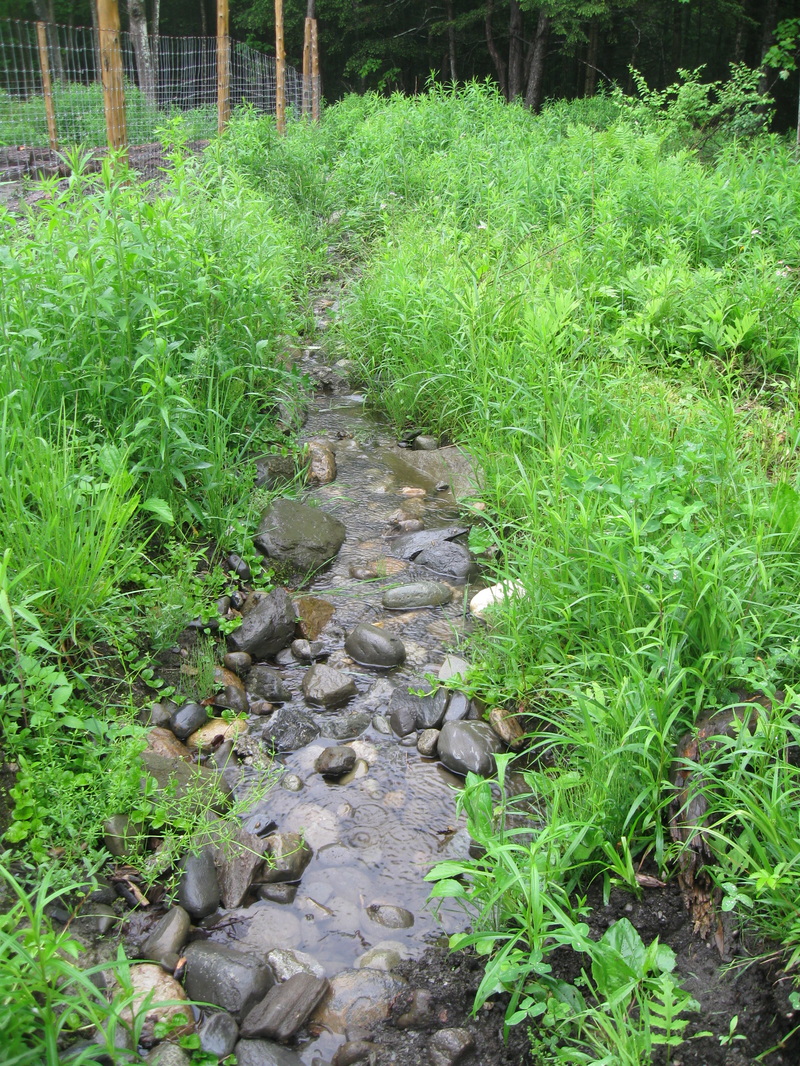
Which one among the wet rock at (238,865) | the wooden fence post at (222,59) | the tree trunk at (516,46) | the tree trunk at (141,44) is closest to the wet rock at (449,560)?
the wet rock at (238,865)

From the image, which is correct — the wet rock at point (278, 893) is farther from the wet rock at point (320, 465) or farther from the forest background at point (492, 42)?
the forest background at point (492, 42)

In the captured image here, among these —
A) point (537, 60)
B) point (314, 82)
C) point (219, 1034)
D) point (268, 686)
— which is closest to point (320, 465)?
point (268, 686)

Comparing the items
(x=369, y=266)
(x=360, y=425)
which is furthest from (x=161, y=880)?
(x=369, y=266)

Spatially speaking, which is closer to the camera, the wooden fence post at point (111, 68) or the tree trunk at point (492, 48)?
the wooden fence post at point (111, 68)

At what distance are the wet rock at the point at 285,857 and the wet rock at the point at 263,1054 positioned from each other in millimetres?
504

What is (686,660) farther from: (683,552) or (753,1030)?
(753,1030)

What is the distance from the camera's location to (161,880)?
93.6 inches

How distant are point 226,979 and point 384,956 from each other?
0.42 m

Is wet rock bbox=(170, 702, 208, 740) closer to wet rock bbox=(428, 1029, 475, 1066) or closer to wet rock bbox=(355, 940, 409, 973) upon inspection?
wet rock bbox=(355, 940, 409, 973)

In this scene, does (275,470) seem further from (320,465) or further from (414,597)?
(414,597)

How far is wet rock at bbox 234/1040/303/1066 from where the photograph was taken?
6.34 feet

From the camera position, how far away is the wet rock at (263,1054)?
193 centimetres

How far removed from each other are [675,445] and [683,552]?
1085 millimetres

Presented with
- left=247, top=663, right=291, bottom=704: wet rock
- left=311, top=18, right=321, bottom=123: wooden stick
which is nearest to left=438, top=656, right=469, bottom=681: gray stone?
left=247, top=663, right=291, bottom=704: wet rock
